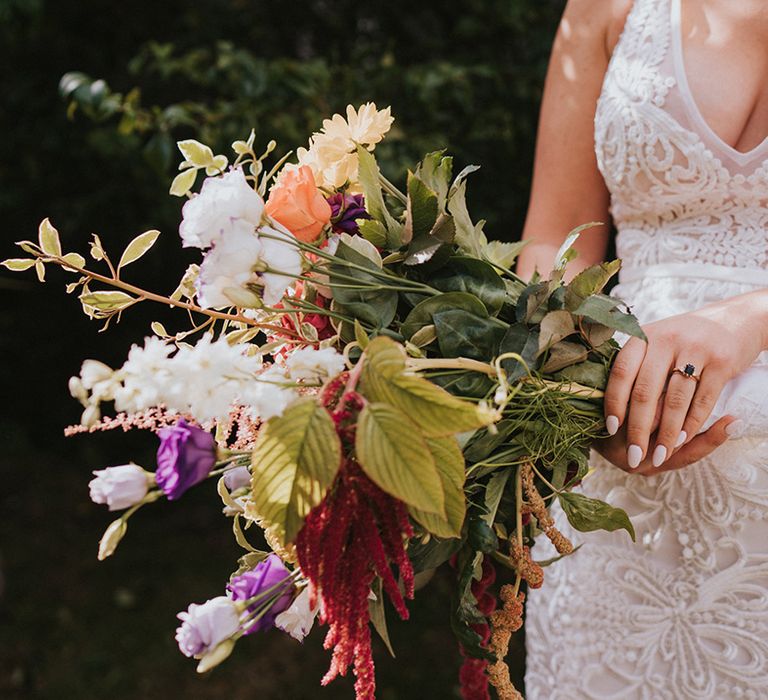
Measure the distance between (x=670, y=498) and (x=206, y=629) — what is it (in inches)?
26.6

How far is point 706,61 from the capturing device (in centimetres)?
115

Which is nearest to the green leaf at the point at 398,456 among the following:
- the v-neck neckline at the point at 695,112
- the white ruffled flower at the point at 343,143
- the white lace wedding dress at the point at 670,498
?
the white ruffled flower at the point at 343,143

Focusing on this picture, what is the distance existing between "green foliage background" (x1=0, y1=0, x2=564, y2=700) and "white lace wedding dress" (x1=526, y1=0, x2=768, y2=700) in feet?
3.75

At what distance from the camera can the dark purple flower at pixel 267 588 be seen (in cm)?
76

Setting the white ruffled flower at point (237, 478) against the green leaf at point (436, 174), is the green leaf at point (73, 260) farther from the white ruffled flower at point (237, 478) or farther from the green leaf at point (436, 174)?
the green leaf at point (436, 174)

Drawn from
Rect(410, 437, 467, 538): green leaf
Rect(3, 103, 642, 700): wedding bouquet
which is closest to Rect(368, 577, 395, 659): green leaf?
Rect(3, 103, 642, 700): wedding bouquet

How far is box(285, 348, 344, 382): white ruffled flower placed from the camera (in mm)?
714

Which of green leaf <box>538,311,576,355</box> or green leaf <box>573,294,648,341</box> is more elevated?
green leaf <box>573,294,648,341</box>

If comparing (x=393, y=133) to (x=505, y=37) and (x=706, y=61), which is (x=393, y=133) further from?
(x=706, y=61)

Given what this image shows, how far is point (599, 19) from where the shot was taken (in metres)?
1.29

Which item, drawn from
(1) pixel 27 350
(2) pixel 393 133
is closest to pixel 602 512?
(2) pixel 393 133

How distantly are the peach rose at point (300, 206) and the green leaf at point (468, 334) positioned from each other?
0.49ft

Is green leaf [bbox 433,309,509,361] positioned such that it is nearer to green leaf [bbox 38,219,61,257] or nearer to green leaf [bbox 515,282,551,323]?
green leaf [bbox 515,282,551,323]

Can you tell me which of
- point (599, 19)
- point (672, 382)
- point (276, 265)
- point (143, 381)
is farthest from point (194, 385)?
point (599, 19)
